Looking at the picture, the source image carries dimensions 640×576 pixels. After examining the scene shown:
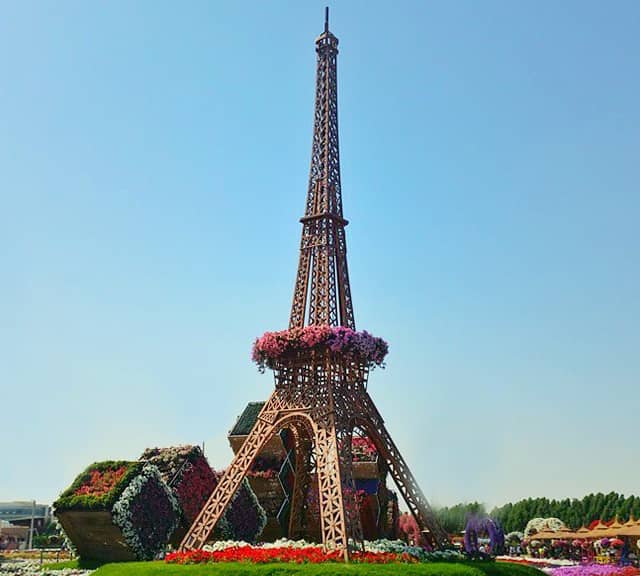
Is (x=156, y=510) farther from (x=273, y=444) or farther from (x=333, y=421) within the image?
(x=273, y=444)

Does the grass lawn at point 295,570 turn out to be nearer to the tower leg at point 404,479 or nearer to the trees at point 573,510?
the tower leg at point 404,479

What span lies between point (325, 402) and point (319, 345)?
6.91 ft

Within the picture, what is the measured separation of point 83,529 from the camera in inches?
960

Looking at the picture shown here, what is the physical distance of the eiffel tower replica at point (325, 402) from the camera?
22516 millimetres

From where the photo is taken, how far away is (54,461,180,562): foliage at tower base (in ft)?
77.3

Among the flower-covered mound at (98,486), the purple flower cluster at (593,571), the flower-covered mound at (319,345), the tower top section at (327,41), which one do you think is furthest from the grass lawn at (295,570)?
the tower top section at (327,41)

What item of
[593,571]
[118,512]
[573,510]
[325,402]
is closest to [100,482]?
[118,512]

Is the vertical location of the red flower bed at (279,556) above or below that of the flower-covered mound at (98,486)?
below

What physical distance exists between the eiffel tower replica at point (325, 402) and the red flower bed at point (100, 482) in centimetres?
323

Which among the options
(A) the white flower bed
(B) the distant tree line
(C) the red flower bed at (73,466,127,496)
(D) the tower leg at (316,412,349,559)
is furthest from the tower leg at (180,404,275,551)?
(B) the distant tree line

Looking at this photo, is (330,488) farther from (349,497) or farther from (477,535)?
(477,535)

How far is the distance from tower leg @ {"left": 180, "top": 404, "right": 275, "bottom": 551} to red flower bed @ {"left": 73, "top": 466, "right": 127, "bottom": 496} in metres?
3.13

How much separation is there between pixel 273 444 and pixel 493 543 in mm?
11105

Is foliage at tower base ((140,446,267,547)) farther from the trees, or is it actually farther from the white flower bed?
the trees
